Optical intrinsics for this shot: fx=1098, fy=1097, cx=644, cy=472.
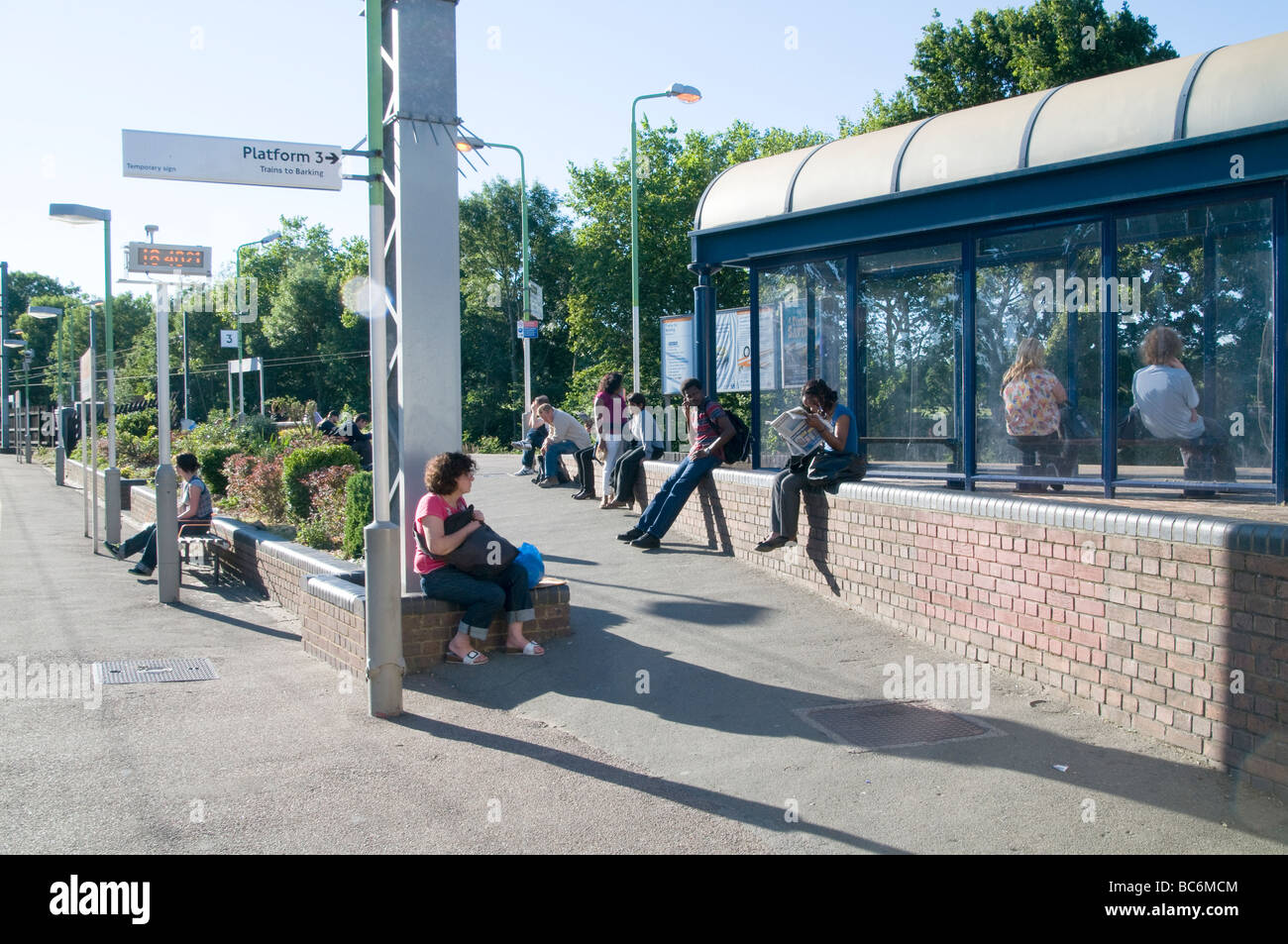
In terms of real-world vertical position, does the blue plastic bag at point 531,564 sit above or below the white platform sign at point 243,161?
below

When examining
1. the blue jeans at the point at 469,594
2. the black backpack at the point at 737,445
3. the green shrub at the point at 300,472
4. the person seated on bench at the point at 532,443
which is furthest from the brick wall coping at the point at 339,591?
the person seated on bench at the point at 532,443

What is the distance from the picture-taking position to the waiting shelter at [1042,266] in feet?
26.1

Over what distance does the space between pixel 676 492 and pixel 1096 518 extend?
5.21m

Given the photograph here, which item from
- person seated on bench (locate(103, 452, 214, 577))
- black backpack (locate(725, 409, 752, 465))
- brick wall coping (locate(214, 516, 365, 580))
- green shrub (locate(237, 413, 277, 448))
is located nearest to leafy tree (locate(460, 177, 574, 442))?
green shrub (locate(237, 413, 277, 448))

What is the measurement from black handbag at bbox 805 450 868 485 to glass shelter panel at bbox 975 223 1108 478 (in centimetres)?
136

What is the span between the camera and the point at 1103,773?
16.8 feet

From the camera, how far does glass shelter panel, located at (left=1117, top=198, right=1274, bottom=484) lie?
7953 millimetres

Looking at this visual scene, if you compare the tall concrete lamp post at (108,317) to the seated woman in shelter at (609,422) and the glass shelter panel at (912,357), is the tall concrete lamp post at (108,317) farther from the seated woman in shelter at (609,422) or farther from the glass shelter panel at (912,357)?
the glass shelter panel at (912,357)

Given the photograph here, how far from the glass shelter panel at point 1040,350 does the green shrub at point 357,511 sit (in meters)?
5.73

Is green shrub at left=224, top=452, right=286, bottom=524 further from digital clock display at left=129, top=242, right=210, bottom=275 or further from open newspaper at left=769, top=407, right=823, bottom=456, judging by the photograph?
open newspaper at left=769, top=407, right=823, bottom=456

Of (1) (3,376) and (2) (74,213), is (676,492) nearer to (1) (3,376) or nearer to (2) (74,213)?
(2) (74,213)

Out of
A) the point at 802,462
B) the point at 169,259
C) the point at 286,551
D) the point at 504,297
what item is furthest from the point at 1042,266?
the point at 504,297

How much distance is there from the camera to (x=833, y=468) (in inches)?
345
